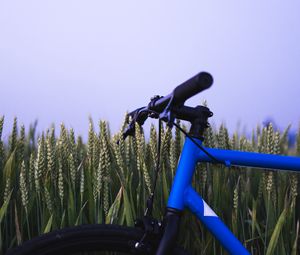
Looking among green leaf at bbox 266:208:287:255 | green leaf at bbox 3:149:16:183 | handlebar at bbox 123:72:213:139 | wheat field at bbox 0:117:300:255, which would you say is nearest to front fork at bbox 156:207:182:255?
handlebar at bbox 123:72:213:139

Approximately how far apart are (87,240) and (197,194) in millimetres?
307

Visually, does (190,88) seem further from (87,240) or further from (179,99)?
(87,240)

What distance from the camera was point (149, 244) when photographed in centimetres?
129

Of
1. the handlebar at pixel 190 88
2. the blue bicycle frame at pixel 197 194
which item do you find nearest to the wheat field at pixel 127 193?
the blue bicycle frame at pixel 197 194

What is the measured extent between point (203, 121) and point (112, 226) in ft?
1.19

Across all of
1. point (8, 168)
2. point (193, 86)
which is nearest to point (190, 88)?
point (193, 86)

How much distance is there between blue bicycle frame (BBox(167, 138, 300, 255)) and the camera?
129cm

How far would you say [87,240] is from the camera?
4.36ft

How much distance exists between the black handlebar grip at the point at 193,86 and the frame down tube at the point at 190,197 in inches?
7.5

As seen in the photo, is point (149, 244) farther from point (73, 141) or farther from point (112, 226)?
point (73, 141)

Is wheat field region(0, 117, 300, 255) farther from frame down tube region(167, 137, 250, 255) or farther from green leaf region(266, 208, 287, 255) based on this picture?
frame down tube region(167, 137, 250, 255)

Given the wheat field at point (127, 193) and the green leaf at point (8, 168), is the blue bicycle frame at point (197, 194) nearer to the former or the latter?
the wheat field at point (127, 193)

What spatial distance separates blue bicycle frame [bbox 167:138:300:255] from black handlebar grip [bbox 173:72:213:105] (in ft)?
0.63

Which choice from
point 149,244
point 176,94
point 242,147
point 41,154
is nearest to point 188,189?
point 149,244
